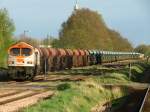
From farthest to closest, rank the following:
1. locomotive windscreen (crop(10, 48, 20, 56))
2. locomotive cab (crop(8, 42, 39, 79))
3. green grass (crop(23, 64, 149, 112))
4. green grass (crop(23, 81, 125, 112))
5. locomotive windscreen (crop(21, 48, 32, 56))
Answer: locomotive windscreen (crop(10, 48, 20, 56)) < locomotive windscreen (crop(21, 48, 32, 56)) < locomotive cab (crop(8, 42, 39, 79)) < green grass (crop(23, 64, 149, 112)) < green grass (crop(23, 81, 125, 112))

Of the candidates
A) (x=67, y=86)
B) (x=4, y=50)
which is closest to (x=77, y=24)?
(x=4, y=50)

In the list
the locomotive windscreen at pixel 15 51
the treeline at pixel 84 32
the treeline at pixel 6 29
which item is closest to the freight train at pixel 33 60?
the locomotive windscreen at pixel 15 51

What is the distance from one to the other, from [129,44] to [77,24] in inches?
2369

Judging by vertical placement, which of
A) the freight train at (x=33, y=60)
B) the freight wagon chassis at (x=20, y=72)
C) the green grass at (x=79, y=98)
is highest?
the freight train at (x=33, y=60)

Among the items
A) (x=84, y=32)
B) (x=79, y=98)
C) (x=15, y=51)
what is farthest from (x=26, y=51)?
(x=84, y=32)

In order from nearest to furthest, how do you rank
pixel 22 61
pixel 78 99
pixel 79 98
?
pixel 78 99
pixel 79 98
pixel 22 61

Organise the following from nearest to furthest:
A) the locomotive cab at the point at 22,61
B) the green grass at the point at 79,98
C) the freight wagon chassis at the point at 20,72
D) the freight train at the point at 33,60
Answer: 1. the green grass at the point at 79,98
2. the freight wagon chassis at the point at 20,72
3. the locomotive cab at the point at 22,61
4. the freight train at the point at 33,60

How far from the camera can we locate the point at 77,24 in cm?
14075

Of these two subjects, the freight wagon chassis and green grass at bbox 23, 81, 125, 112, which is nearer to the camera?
green grass at bbox 23, 81, 125, 112

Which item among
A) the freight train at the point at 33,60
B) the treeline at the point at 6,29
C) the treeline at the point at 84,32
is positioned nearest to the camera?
the freight train at the point at 33,60

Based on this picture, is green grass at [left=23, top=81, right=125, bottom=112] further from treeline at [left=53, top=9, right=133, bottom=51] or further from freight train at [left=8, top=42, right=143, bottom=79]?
treeline at [left=53, top=9, right=133, bottom=51]

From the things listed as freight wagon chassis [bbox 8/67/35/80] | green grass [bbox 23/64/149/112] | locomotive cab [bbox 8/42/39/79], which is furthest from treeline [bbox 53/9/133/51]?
green grass [bbox 23/64/149/112]

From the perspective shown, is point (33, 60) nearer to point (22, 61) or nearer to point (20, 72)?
point (22, 61)

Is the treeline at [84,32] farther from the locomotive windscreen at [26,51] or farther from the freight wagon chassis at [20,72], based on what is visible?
the freight wagon chassis at [20,72]
